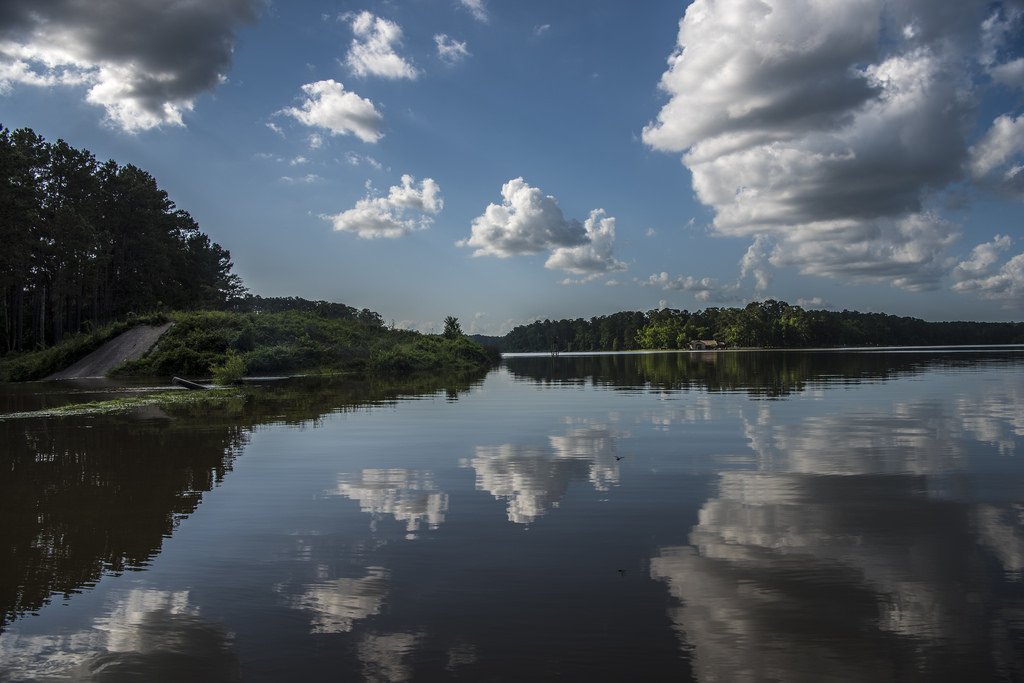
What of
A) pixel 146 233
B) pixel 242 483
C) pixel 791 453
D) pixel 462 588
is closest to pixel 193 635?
pixel 462 588

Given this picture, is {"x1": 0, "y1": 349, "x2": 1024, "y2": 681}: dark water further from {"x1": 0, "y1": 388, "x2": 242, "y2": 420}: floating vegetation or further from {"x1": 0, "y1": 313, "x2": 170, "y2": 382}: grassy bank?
{"x1": 0, "y1": 313, "x2": 170, "y2": 382}: grassy bank

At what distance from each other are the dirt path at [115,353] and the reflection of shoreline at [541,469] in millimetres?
50815

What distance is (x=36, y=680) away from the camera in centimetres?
548

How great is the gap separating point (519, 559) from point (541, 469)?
5725 mm

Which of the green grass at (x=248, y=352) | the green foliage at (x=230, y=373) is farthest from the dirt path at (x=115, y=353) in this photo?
the green foliage at (x=230, y=373)

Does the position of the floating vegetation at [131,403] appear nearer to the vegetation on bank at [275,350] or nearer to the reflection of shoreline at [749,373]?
the vegetation on bank at [275,350]

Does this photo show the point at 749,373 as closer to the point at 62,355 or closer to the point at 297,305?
the point at 62,355

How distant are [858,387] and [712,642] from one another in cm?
3328

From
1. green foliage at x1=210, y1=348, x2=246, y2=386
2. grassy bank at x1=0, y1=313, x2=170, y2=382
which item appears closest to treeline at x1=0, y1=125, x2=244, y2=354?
grassy bank at x1=0, y1=313, x2=170, y2=382

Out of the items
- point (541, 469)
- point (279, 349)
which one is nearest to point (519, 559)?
point (541, 469)

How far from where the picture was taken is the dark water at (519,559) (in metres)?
5.73

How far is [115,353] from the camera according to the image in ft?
193

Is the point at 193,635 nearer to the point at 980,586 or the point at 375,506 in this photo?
the point at 375,506

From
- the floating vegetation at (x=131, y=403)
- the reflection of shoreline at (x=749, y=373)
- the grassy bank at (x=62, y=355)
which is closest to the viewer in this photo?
the floating vegetation at (x=131, y=403)
